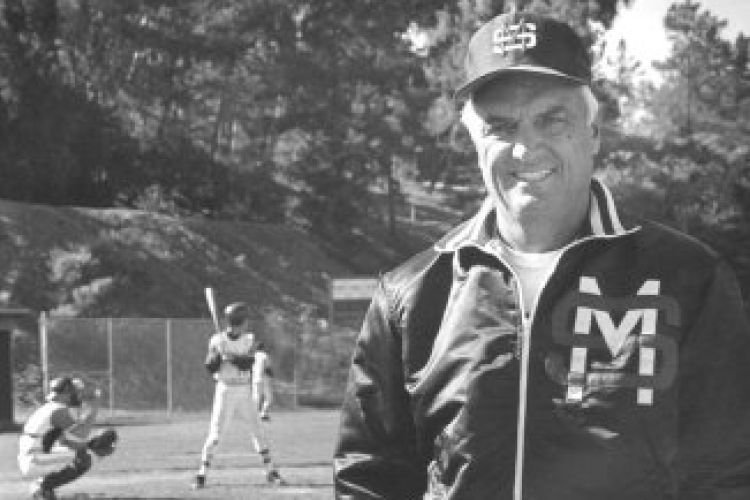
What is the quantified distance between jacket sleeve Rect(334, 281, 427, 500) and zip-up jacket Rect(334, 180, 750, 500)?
44 millimetres

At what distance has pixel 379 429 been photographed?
3047mm

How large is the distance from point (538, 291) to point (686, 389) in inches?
14.3

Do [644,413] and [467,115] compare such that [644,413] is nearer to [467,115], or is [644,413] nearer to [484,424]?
[484,424]

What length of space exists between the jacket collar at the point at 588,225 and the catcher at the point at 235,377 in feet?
42.7

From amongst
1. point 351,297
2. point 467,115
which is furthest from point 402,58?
point 467,115

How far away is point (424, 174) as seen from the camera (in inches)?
2450

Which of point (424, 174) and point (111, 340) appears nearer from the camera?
point (111, 340)

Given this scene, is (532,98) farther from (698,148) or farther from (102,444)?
(698,148)

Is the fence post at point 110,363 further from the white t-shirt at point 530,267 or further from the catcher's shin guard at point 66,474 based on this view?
the white t-shirt at point 530,267

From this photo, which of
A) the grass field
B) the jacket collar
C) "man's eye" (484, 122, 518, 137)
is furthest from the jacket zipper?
the grass field

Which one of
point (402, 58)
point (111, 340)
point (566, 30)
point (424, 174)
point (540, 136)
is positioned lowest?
point (111, 340)

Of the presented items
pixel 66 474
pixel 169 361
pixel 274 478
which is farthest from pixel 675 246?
pixel 169 361

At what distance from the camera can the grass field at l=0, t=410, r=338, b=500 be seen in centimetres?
1512

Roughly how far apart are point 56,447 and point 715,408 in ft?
41.6
